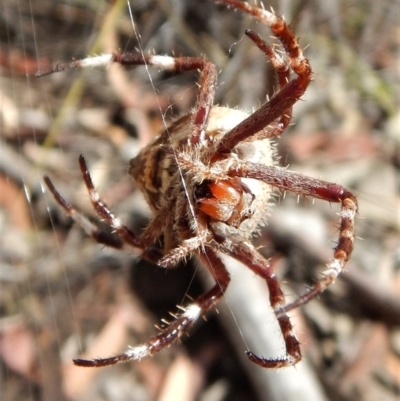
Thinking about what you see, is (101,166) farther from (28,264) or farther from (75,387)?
(75,387)

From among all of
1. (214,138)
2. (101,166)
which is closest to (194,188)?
(214,138)

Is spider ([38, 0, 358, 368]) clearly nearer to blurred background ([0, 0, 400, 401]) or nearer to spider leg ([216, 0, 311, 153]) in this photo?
spider leg ([216, 0, 311, 153])

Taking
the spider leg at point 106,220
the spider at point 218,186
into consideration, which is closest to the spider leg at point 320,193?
the spider at point 218,186

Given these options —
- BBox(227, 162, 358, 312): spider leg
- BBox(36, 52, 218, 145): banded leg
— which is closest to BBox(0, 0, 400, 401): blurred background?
BBox(36, 52, 218, 145): banded leg

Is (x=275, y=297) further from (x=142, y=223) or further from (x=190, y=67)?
(x=142, y=223)

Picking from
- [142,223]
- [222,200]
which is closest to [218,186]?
[222,200]

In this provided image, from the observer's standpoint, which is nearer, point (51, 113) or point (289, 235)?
point (289, 235)
